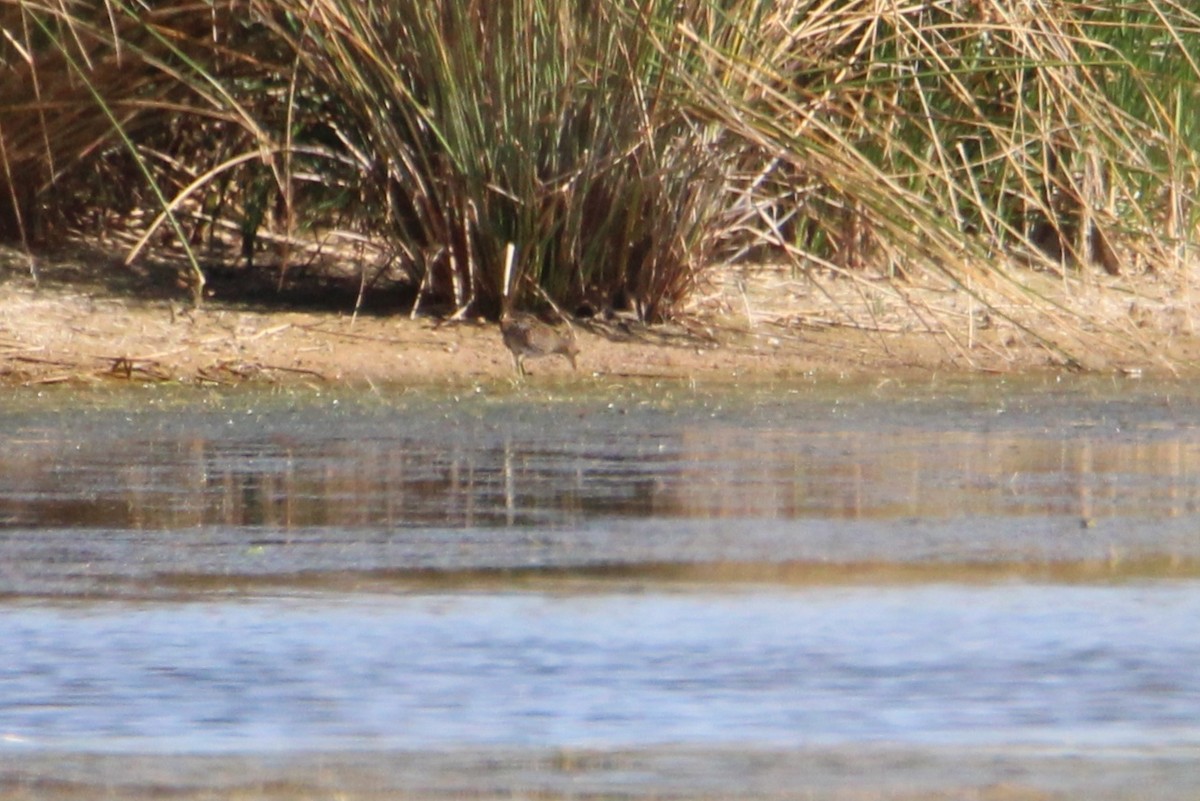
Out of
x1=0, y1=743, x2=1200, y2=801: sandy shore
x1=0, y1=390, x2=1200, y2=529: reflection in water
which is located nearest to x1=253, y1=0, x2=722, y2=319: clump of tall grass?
x1=0, y1=390, x2=1200, y2=529: reflection in water

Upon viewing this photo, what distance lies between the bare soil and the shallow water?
13.9 inches

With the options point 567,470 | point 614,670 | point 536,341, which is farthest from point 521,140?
point 614,670

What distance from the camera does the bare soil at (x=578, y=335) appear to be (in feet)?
27.4

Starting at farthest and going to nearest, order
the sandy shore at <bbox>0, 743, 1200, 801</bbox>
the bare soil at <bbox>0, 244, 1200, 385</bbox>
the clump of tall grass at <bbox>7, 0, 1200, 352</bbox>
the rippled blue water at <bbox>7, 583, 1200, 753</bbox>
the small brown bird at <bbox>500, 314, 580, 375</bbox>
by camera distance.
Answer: the small brown bird at <bbox>500, 314, 580, 375</bbox> → the bare soil at <bbox>0, 244, 1200, 385</bbox> → the clump of tall grass at <bbox>7, 0, 1200, 352</bbox> → the rippled blue water at <bbox>7, 583, 1200, 753</bbox> → the sandy shore at <bbox>0, 743, 1200, 801</bbox>

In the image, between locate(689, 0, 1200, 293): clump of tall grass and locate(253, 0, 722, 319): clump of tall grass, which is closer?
locate(689, 0, 1200, 293): clump of tall grass

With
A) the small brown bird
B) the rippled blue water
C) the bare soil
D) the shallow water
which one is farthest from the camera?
the small brown bird

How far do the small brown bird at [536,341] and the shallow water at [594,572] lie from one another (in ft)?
1.43

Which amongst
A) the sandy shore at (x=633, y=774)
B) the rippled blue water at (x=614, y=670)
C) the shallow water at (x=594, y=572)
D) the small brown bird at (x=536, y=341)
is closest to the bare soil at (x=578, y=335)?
the small brown bird at (x=536, y=341)

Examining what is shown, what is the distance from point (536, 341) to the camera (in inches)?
336

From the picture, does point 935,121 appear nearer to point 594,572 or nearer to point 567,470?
point 567,470

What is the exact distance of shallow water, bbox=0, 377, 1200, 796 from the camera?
384 cm

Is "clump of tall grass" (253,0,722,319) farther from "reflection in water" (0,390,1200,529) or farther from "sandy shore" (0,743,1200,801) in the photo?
"sandy shore" (0,743,1200,801)

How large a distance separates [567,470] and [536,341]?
197 cm

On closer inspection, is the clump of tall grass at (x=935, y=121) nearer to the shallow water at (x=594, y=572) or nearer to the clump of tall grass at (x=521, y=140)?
the clump of tall grass at (x=521, y=140)
